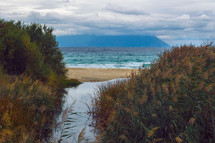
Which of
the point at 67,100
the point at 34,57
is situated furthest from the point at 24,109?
the point at 34,57

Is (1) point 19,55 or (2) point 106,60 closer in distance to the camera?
(1) point 19,55

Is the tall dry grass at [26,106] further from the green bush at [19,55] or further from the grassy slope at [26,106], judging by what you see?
the green bush at [19,55]

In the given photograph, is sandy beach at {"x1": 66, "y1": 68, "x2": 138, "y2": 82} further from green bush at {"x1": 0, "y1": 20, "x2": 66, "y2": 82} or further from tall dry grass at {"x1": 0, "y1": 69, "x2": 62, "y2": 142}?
tall dry grass at {"x1": 0, "y1": 69, "x2": 62, "y2": 142}

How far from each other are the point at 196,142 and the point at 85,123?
4229 mm

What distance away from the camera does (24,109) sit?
663 centimetres

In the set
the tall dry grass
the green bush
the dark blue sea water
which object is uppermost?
the green bush

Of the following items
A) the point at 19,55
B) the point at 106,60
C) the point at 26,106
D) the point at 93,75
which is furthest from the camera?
the point at 106,60

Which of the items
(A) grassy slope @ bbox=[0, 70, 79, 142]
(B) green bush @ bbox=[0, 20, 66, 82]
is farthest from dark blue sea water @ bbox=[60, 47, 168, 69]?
(A) grassy slope @ bbox=[0, 70, 79, 142]

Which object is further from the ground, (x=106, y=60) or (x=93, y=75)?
(x=93, y=75)

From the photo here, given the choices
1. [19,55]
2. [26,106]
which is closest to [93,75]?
[19,55]

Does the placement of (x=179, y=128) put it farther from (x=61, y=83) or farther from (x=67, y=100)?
(x=61, y=83)

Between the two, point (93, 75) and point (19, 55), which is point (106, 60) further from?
point (19, 55)

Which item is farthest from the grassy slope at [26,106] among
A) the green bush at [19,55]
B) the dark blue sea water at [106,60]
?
the dark blue sea water at [106,60]

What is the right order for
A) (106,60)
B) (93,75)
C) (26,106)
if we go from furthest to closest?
(106,60) → (93,75) → (26,106)
